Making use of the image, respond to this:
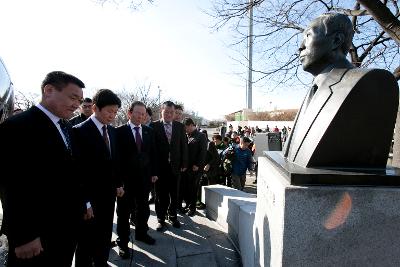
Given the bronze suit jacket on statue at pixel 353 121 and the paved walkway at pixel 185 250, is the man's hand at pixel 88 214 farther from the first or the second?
the bronze suit jacket on statue at pixel 353 121

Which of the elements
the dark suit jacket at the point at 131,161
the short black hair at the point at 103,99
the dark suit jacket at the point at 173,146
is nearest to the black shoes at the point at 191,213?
the dark suit jacket at the point at 173,146

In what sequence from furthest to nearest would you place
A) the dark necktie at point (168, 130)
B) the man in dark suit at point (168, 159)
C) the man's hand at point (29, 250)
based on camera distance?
1. the dark necktie at point (168, 130)
2. the man in dark suit at point (168, 159)
3. the man's hand at point (29, 250)

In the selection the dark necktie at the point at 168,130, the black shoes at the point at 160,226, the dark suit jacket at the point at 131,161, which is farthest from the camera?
the dark necktie at the point at 168,130

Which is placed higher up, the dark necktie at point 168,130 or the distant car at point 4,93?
the distant car at point 4,93

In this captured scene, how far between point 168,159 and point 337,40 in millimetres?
3341

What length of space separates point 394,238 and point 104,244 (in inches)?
108

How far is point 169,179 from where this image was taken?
494 centimetres

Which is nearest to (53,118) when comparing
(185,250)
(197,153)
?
(185,250)

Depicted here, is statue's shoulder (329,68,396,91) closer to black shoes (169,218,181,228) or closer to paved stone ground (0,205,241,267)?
paved stone ground (0,205,241,267)

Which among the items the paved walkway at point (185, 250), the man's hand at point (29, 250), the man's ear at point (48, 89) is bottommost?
the paved walkway at point (185, 250)

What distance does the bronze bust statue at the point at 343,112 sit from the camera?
1921 millimetres

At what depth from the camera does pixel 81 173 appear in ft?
9.80

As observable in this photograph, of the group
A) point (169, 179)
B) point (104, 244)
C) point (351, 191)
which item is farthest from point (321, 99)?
point (169, 179)

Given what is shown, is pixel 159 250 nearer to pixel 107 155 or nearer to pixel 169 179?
pixel 169 179
